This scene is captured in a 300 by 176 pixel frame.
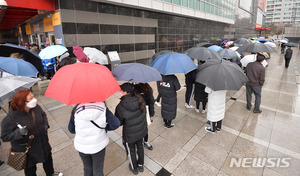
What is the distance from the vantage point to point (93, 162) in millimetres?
2457

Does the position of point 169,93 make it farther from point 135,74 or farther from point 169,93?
point 135,74

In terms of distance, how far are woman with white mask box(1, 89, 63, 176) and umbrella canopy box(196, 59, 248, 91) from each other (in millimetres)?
3358

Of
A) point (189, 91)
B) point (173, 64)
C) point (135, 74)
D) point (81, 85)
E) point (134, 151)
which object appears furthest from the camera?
point (189, 91)

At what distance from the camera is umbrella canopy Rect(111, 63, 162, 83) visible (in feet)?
8.66

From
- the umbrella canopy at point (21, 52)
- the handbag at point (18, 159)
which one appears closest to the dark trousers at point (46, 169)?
the handbag at point (18, 159)

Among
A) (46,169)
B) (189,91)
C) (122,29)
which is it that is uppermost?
(122,29)

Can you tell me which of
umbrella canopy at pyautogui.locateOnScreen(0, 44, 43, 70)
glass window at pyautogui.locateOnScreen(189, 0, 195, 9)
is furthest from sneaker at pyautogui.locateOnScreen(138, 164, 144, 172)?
glass window at pyautogui.locateOnScreen(189, 0, 195, 9)

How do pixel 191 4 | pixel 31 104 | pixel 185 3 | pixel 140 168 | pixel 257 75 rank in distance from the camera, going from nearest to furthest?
pixel 31 104 → pixel 140 168 → pixel 257 75 → pixel 185 3 → pixel 191 4

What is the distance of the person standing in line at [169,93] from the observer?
4273mm

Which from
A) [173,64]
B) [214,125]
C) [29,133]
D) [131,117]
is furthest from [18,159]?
[214,125]

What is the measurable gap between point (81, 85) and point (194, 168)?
9.22 feet

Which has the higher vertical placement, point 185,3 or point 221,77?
point 185,3

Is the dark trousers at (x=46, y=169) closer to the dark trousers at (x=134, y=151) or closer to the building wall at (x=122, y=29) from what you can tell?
the dark trousers at (x=134, y=151)

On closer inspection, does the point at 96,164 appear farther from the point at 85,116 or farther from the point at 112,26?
the point at 112,26
